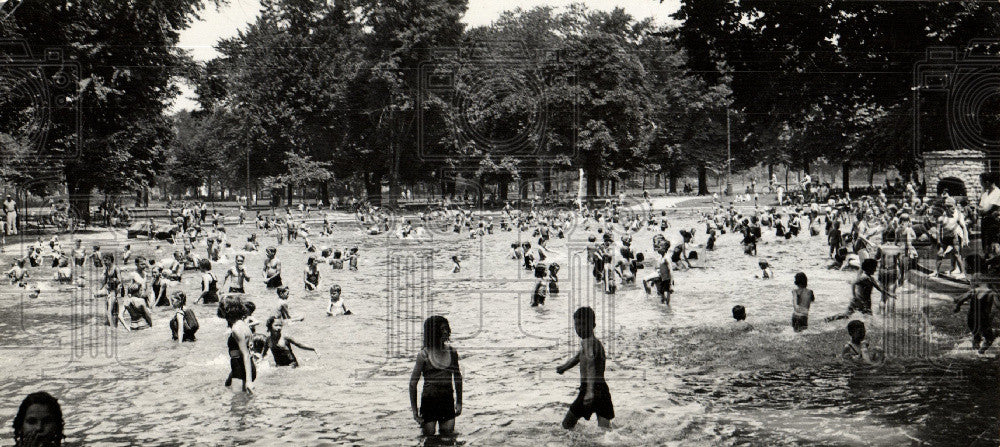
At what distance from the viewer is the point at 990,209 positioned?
39.9 feet

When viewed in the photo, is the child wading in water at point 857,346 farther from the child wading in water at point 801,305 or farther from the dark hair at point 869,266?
the dark hair at point 869,266

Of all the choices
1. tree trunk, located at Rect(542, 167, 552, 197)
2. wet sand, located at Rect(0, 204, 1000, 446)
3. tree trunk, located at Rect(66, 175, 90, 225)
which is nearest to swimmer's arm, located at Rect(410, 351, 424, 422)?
wet sand, located at Rect(0, 204, 1000, 446)

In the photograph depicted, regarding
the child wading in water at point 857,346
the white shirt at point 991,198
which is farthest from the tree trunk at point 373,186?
the white shirt at point 991,198

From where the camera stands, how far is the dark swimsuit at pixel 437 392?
7254mm

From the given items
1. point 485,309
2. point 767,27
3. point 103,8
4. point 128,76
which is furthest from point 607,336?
point 128,76

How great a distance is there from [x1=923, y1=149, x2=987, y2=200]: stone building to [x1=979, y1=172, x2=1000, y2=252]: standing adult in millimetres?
10285

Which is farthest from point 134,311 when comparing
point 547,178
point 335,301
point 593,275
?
point 547,178

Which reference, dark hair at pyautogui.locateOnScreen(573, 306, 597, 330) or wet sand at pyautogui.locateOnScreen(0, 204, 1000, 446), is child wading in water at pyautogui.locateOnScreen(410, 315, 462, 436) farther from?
dark hair at pyautogui.locateOnScreen(573, 306, 597, 330)

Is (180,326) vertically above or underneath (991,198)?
underneath

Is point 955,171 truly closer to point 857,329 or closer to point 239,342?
point 857,329

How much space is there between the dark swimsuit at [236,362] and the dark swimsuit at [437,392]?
4137 millimetres

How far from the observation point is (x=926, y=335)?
43.1 ft

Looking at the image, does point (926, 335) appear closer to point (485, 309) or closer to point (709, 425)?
point (709, 425)

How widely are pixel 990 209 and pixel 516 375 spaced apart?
8.46 m
